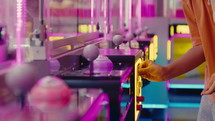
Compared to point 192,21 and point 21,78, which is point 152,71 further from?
point 21,78

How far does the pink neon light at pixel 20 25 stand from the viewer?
1.67 meters

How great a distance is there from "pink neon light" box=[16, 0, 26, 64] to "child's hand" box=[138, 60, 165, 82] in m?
0.80

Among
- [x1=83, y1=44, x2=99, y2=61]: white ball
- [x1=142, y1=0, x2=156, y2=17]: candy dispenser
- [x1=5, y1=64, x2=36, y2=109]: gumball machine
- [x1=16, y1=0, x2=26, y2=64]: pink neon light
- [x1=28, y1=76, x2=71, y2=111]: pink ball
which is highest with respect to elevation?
[x1=142, y1=0, x2=156, y2=17]: candy dispenser

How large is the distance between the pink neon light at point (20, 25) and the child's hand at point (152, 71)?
0.80 m

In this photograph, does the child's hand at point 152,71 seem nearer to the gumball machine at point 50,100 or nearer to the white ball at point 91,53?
the white ball at point 91,53

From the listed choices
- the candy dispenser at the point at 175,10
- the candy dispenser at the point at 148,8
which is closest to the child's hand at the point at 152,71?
the candy dispenser at the point at 148,8

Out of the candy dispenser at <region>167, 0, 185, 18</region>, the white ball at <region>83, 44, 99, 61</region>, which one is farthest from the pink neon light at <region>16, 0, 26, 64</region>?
the candy dispenser at <region>167, 0, 185, 18</region>

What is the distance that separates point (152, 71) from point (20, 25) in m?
0.86

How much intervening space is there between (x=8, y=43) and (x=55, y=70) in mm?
336

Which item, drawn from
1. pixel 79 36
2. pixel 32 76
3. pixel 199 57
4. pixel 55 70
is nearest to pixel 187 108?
pixel 79 36

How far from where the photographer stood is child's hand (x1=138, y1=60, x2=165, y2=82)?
2.29 m

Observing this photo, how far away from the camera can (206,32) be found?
2035 mm

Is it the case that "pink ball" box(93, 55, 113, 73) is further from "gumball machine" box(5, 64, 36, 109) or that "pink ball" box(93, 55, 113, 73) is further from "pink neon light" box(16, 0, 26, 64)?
"gumball machine" box(5, 64, 36, 109)

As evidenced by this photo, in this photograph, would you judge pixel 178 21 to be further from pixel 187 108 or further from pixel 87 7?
pixel 87 7
